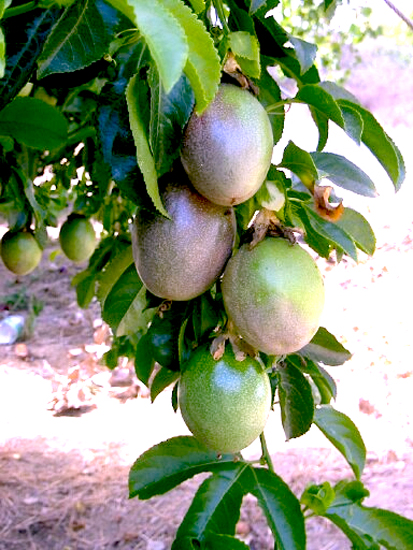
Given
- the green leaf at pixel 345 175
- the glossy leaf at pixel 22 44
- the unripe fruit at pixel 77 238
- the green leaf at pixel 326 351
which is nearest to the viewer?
the glossy leaf at pixel 22 44

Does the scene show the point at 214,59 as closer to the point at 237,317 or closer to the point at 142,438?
the point at 237,317

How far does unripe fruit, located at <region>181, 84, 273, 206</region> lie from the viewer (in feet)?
2.38

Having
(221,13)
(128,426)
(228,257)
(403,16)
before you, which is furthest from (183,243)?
(128,426)

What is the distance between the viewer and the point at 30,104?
3.20 feet

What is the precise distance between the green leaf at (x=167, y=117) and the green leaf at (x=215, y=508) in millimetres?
505

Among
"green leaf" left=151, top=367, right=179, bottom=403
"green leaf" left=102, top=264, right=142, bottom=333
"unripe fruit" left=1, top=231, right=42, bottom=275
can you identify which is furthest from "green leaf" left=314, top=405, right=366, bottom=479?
"unripe fruit" left=1, top=231, right=42, bottom=275

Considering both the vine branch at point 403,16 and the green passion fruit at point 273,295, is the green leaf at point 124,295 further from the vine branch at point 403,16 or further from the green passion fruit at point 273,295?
the vine branch at point 403,16

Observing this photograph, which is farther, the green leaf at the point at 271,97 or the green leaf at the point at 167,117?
the green leaf at the point at 271,97

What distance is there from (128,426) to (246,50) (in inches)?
105

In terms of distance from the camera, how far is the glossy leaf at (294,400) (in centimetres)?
100

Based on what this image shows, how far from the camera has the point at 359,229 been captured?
1.04 m

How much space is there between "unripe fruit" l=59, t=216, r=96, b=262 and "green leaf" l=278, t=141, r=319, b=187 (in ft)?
4.48

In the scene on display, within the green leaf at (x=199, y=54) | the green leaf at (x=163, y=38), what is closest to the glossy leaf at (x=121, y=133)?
the green leaf at (x=199, y=54)

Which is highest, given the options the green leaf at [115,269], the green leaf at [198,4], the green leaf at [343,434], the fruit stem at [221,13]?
the green leaf at [198,4]
